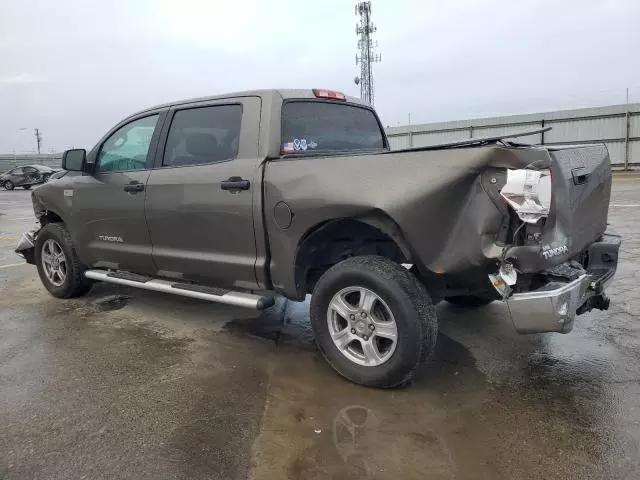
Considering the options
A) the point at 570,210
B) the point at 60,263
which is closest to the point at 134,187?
the point at 60,263

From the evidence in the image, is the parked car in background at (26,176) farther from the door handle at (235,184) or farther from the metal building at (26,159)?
the door handle at (235,184)

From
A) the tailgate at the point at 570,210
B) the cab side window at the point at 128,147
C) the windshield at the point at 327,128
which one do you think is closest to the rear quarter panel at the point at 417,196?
the tailgate at the point at 570,210

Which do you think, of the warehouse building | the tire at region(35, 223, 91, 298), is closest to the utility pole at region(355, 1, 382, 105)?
the warehouse building

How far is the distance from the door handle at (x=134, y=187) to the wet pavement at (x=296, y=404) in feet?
4.08

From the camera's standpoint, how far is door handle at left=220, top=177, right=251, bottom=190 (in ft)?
12.7

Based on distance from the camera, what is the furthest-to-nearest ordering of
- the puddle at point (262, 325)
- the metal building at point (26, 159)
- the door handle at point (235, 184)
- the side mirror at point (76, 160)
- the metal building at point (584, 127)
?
the metal building at point (26, 159)
the metal building at point (584, 127)
the side mirror at point (76, 160)
the puddle at point (262, 325)
the door handle at point (235, 184)

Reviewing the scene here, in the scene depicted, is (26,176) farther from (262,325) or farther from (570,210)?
(570,210)

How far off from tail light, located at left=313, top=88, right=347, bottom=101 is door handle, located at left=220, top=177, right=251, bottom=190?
1060 mm

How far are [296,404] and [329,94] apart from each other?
2.61 meters

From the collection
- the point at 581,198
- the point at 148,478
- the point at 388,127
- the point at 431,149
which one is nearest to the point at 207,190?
the point at 431,149

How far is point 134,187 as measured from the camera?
4730 mm

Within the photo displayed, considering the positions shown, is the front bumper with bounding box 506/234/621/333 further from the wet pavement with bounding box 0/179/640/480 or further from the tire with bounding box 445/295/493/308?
the tire with bounding box 445/295/493/308

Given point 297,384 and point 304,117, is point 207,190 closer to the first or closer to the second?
point 304,117

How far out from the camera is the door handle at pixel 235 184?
3.88 meters
